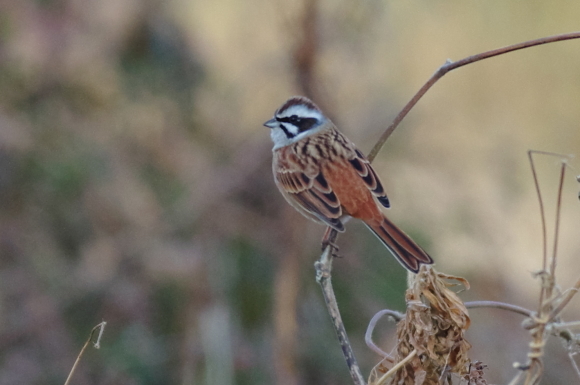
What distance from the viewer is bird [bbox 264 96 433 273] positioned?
3.04 m

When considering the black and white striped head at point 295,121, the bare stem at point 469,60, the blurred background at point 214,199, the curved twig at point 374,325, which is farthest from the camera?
the blurred background at point 214,199

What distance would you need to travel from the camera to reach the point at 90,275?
6.27m

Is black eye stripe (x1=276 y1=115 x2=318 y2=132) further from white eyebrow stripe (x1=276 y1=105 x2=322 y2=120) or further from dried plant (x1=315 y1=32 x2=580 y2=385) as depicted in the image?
dried plant (x1=315 y1=32 x2=580 y2=385)

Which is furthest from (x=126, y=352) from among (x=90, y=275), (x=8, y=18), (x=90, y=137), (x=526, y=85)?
(x=526, y=85)

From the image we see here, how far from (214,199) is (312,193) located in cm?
323

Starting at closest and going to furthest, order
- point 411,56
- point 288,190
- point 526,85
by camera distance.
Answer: point 288,190 → point 411,56 → point 526,85

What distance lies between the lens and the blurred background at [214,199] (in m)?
5.84

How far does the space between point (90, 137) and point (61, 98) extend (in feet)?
1.77

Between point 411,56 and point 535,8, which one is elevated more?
point 535,8

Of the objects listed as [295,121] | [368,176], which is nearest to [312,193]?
[368,176]

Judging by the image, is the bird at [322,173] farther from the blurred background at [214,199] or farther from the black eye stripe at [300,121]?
the blurred background at [214,199]

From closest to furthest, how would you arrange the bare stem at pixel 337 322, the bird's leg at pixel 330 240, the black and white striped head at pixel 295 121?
the bare stem at pixel 337 322 → the bird's leg at pixel 330 240 → the black and white striped head at pixel 295 121

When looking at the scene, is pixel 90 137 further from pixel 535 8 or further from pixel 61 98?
pixel 535 8

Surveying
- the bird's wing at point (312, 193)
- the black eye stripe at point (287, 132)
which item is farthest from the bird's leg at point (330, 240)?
the black eye stripe at point (287, 132)
